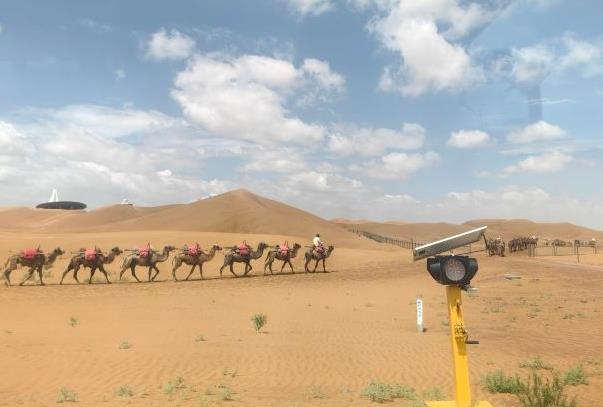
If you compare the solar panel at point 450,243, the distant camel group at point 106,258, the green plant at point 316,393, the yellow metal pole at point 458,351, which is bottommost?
the green plant at point 316,393

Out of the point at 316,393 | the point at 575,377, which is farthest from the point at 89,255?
the point at 575,377

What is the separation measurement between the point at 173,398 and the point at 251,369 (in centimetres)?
251

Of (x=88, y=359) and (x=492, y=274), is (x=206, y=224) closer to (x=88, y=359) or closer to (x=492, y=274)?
(x=492, y=274)

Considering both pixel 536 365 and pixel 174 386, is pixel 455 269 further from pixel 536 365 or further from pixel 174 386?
pixel 536 365

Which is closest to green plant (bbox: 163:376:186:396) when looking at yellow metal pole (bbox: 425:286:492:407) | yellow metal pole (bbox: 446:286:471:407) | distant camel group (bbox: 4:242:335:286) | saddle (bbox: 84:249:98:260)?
yellow metal pole (bbox: 425:286:492:407)

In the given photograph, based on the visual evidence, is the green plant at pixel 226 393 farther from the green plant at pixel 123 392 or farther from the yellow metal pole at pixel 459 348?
the yellow metal pole at pixel 459 348

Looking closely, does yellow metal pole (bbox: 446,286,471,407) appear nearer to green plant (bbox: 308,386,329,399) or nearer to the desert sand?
the desert sand

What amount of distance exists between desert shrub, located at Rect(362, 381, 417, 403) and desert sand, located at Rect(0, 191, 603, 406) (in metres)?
0.21

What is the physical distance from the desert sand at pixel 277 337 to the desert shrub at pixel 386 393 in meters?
0.21

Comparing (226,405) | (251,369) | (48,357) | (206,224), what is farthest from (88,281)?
(206,224)

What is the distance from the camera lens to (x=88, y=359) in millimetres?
11797

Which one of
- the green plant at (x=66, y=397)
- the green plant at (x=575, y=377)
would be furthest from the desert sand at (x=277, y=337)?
the green plant at (x=575, y=377)

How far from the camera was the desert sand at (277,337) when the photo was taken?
9.73 metres

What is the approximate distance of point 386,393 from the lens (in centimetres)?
902
